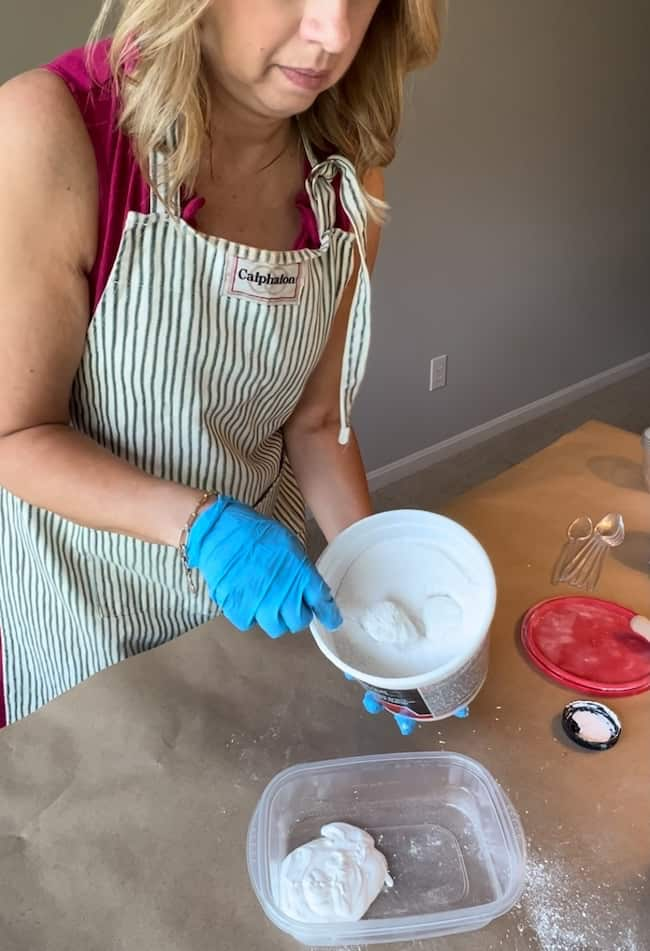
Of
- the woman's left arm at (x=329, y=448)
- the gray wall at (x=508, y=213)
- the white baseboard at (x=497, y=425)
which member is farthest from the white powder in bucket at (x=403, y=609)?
the white baseboard at (x=497, y=425)

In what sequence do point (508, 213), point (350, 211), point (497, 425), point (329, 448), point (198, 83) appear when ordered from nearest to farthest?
point (198, 83)
point (350, 211)
point (329, 448)
point (508, 213)
point (497, 425)

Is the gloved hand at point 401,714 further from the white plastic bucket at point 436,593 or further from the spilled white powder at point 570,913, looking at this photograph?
the spilled white powder at point 570,913

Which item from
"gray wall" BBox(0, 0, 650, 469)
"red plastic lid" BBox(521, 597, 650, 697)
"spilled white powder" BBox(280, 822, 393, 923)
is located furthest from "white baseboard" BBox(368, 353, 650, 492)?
"spilled white powder" BBox(280, 822, 393, 923)

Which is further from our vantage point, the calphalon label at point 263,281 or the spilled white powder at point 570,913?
the calphalon label at point 263,281

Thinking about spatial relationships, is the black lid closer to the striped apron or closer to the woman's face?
the striped apron

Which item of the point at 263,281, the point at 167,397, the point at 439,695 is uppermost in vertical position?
the point at 263,281

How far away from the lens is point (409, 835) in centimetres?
77

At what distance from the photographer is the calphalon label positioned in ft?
2.85

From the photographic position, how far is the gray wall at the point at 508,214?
232cm

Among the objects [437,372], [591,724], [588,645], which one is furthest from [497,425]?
[591,724]

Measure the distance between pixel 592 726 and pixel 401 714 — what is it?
0.20 meters

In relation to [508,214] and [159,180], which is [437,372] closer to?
[508,214]

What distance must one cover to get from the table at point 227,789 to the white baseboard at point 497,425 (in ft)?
5.47

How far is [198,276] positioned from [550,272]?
229cm
